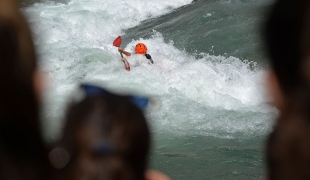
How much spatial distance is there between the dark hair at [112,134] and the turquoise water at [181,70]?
8.46 ft

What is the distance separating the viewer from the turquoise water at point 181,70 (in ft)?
22.1

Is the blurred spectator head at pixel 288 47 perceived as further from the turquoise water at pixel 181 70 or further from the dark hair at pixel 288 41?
→ the turquoise water at pixel 181 70

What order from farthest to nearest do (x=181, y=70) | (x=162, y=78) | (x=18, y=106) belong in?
(x=181, y=70) < (x=162, y=78) < (x=18, y=106)

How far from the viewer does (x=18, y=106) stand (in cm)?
139

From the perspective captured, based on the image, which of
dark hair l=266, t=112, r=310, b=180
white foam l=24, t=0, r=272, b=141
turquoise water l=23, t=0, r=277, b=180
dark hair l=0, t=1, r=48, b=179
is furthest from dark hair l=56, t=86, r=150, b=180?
white foam l=24, t=0, r=272, b=141

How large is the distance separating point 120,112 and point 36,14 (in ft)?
46.2

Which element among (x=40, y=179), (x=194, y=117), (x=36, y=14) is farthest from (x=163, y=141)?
(x=36, y=14)

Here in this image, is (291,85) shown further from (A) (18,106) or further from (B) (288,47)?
(A) (18,106)

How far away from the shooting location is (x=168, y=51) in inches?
460

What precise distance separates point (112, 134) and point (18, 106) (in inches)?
8.7

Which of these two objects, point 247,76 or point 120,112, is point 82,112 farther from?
point 247,76

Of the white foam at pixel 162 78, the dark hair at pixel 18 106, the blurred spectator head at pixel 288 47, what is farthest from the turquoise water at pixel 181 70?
the blurred spectator head at pixel 288 47

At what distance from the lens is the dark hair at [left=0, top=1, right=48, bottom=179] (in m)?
1.36

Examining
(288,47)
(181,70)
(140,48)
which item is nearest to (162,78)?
(181,70)
